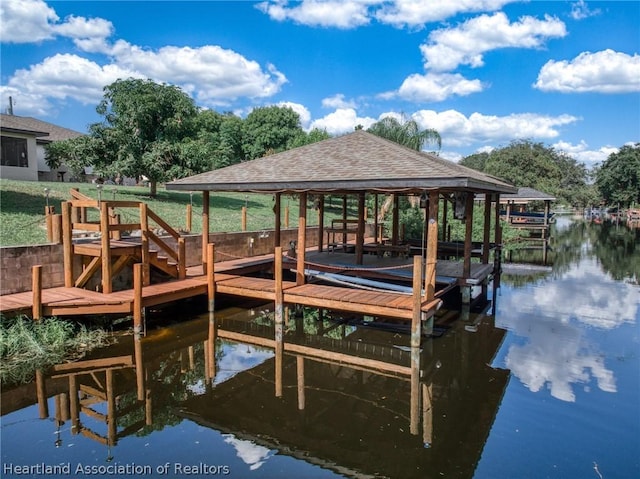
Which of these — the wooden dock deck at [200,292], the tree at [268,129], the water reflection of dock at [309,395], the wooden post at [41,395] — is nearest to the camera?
the water reflection of dock at [309,395]

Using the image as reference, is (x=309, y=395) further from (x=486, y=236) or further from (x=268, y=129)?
(x=268, y=129)

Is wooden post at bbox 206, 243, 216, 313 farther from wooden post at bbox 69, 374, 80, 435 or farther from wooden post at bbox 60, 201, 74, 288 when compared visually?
wooden post at bbox 69, 374, 80, 435

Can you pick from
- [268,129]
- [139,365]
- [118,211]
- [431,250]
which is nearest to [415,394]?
[431,250]

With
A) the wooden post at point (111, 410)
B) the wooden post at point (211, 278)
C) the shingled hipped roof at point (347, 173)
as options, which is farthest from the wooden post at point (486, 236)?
the wooden post at point (111, 410)

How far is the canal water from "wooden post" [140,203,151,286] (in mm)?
1041

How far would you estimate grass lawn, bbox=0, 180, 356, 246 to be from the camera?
40.4 ft

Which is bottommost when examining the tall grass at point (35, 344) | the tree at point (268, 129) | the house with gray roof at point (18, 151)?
the tall grass at point (35, 344)

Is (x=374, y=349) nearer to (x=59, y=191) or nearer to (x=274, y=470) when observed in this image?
(x=274, y=470)

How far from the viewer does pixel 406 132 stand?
2830cm

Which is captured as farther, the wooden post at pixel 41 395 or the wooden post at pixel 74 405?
the wooden post at pixel 41 395

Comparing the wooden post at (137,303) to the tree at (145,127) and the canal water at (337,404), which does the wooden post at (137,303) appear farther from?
the tree at (145,127)

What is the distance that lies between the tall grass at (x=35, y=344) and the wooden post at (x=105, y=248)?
1.00 meters

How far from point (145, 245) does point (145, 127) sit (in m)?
14.2

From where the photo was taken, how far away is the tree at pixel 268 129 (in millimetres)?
45812
